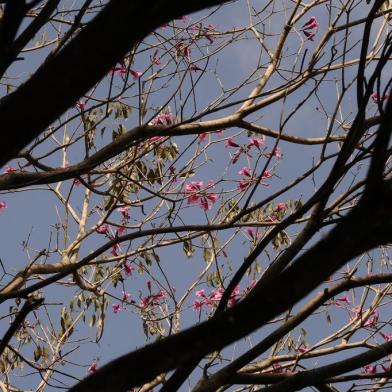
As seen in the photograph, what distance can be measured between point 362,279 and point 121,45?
886 mm

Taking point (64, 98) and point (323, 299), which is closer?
point (64, 98)

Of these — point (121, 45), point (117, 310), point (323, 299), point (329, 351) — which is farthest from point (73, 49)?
point (117, 310)

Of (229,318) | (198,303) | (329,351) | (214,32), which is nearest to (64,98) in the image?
(229,318)

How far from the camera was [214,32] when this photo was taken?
14.7 ft

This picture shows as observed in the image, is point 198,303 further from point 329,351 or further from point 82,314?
point 329,351

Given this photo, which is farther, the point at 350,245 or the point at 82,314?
the point at 82,314

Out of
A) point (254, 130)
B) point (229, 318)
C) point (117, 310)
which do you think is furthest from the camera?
point (117, 310)

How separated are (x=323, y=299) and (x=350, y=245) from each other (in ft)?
2.12

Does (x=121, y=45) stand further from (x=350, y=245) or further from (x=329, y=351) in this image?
(x=329, y=351)

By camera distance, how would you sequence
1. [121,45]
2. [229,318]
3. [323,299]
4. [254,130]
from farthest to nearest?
[254,130], [323,299], [121,45], [229,318]

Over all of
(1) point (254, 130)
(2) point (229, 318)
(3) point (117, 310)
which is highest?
(3) point (117, 310)

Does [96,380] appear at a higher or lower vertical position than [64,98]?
lower

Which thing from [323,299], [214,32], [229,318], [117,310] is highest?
[214,32]

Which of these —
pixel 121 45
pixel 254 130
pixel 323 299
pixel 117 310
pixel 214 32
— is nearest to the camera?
pixel 121 45
